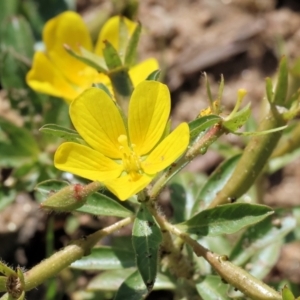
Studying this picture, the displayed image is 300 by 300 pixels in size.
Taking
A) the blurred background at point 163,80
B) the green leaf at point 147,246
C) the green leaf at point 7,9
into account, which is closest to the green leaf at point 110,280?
the blurred background at point 163,80

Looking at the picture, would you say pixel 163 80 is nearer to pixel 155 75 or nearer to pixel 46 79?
pixel 46 79

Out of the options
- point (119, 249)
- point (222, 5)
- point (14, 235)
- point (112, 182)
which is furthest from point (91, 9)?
point (112, 182)

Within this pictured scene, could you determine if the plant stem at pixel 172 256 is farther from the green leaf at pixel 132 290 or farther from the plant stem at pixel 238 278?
the green leaf at pixel 132 290

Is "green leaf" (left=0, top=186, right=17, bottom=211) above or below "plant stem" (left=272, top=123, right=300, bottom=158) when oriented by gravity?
below

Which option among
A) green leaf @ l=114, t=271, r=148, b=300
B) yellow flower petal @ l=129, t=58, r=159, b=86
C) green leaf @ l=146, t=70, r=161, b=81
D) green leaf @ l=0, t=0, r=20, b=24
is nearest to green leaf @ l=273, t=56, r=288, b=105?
green leaf @ l=146, t=70, r=161, b=81

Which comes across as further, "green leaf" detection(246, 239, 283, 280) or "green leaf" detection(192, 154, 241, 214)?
"green leaf" detection(246, 239, 283, 280)

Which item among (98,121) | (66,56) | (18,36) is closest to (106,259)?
(98,121)

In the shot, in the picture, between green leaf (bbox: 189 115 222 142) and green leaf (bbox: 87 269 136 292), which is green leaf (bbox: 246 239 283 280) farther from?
green leaf (bbox: 189 115 222 142)
